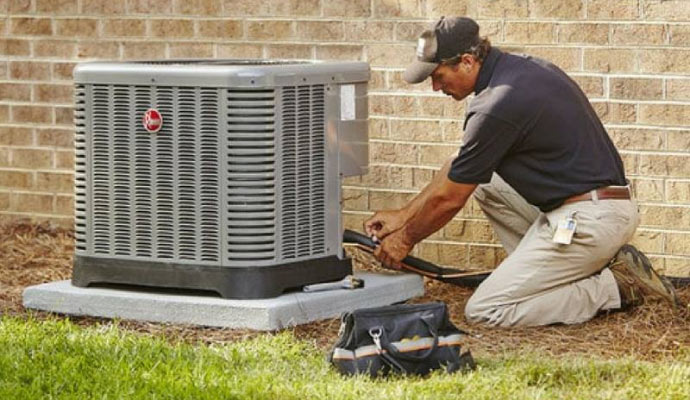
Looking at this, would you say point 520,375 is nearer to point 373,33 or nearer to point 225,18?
point 373,33

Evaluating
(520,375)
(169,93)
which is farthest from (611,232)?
→ (169,93)

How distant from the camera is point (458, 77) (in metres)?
8.30

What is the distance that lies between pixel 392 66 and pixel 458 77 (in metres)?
1.25

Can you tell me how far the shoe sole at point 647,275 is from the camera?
27.3 feet

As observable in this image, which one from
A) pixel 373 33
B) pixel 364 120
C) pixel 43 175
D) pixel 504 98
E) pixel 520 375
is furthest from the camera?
pixel 43 175

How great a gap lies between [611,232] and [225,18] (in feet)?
9.51

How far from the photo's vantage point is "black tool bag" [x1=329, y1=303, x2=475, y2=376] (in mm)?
6988

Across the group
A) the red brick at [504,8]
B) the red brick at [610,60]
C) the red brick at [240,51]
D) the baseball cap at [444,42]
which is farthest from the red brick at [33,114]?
the red brick at [610,60]

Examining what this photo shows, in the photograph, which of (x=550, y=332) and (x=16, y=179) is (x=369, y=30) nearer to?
(x=550, y=332)

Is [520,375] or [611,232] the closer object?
[520,375]

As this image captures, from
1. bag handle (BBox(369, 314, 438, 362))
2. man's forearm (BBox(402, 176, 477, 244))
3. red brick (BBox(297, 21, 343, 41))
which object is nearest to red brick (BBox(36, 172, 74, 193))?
red brick (BBox(297, 21, 343, 41))

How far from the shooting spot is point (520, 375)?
6992 millimetres

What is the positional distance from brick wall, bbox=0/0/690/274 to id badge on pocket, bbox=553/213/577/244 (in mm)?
870

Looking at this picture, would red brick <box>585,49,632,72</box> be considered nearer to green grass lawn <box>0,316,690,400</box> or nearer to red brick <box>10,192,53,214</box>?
green grass lawn <box>0,316,690,400</box>
